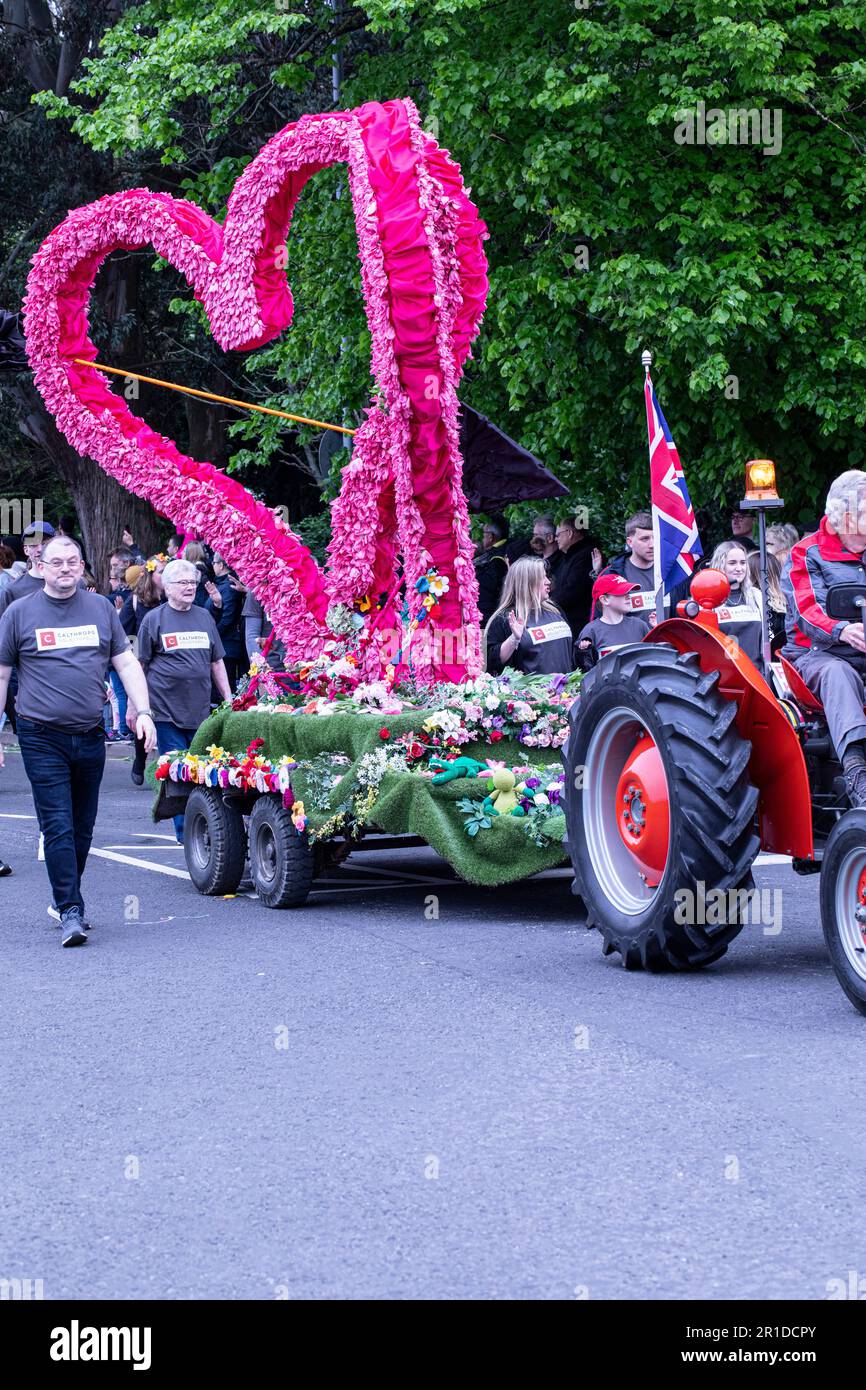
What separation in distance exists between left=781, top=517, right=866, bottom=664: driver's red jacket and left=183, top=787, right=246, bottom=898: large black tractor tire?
408 cm

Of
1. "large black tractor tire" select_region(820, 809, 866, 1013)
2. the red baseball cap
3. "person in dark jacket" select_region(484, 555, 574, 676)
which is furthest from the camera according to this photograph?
the red baseball cap

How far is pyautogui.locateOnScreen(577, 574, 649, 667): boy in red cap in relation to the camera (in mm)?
12484

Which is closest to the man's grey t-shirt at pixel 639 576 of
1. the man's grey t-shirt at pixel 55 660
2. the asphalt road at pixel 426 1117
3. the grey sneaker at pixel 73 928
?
the asphalt road at pixel 426 1117

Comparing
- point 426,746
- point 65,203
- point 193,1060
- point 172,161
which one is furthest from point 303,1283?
point 65,203

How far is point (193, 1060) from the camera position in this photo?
6.75 metres

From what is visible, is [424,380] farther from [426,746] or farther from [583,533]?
[583,533]

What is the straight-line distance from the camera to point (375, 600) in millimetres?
11508

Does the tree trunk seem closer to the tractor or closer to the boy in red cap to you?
the boy in red cap

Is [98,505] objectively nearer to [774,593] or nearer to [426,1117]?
[774,593]

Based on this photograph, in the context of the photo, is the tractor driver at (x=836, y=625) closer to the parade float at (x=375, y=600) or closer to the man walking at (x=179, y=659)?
the parade float at (x=375, y=600)

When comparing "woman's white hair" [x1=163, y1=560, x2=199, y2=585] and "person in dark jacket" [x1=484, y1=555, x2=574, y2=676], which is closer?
"person in dark jacket" [x1=484, y1=555, x2=574, y2=676]

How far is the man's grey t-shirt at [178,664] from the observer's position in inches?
510

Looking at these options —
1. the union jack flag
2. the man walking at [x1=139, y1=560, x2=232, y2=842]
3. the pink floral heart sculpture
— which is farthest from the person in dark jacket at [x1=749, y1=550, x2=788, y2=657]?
the man walking at [x1=139, y1=560, x2=232, y2=842]

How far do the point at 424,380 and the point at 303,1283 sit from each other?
22.4ft
